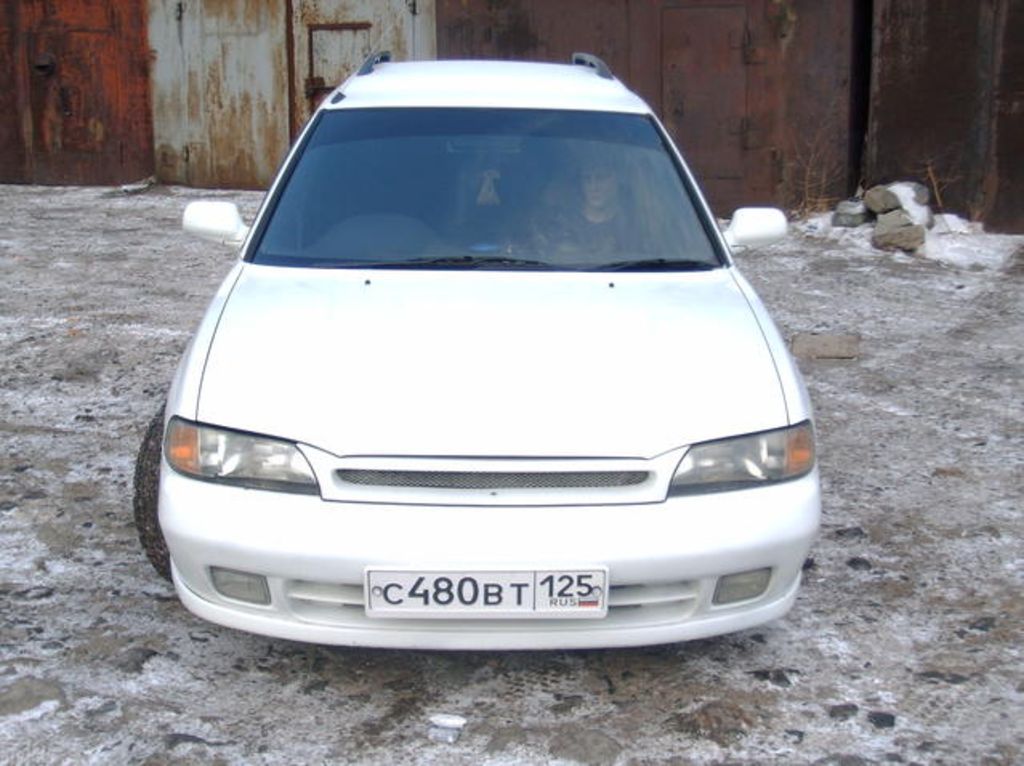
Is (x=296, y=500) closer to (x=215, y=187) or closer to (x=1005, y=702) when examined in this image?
(x=1005, y=702)

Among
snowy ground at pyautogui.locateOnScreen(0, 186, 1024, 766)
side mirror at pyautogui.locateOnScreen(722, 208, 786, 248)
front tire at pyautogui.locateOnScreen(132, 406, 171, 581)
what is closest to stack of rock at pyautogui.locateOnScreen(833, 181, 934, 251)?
snowy ground at pyautogui.locateOnScreen(0, 186, 1024, 766)

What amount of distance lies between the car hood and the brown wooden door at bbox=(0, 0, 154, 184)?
8.35 metres

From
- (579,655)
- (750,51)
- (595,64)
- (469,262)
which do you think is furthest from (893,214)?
(579,655)

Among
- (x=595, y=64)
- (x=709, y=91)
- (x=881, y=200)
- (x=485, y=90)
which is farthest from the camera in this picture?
(x=709, y=91)

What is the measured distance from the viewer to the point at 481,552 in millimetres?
2781

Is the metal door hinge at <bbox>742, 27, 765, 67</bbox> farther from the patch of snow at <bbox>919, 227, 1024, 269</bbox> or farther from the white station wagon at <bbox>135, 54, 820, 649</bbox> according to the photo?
the white station wagon at <bbox>135, 54, 820, 649</bbox>

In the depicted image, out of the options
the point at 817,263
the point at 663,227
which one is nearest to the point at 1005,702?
the point at 663,227

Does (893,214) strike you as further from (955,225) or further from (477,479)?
(477,479)

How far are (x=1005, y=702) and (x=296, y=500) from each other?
184 centimetres

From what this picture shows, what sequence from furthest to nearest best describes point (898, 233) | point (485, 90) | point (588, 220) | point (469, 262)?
1. point (898, 233)
2. point (485, 90)
3. point (588, 220)
4. point (469, 262)

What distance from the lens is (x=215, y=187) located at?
11172 millimetres

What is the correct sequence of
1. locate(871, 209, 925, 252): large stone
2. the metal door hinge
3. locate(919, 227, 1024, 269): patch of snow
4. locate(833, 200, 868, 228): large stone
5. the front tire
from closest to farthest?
the front tire, locate(919, 227, 1024, 269): patch of snow, locate(871, 209, 925, 252): large stone, locate(833, 200, 868, 228): large stone, the metal door hinge

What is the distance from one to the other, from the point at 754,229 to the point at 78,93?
868 centimetres

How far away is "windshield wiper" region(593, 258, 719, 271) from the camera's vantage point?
12.4 ft
